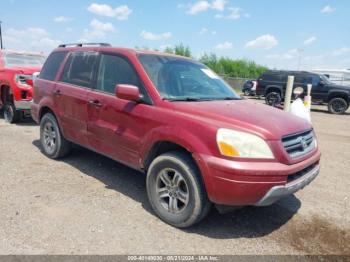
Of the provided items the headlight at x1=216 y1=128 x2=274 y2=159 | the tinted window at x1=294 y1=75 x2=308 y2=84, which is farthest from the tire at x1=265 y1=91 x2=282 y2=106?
the headlight at x1=216 y1=128 x2=274 y2=159

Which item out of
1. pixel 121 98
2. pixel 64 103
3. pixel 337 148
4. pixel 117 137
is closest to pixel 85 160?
pixel 64 103

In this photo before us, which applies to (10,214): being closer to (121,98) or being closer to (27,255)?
(27,255)

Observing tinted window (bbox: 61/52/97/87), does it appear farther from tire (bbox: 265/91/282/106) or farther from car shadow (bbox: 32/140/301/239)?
tire (bbox: 265/91/282/106)

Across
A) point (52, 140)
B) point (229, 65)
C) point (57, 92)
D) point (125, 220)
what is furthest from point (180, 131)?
point (229, 65)

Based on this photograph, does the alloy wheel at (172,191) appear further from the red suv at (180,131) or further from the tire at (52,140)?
the tire at (52,140)

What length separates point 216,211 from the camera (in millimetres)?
4105

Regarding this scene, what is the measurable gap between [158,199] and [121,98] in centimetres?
125

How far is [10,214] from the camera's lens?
3736 millimetres

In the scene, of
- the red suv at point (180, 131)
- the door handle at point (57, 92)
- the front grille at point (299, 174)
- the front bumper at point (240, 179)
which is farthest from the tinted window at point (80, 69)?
the front grille at point (299, 174)

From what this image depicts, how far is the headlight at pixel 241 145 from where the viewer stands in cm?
311

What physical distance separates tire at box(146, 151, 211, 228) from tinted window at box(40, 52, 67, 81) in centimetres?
287

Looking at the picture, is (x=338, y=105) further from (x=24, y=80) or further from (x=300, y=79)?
(x=24, y=80)

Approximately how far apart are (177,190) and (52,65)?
11.6 feet

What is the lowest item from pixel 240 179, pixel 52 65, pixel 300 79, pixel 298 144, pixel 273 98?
pixel 273 98
